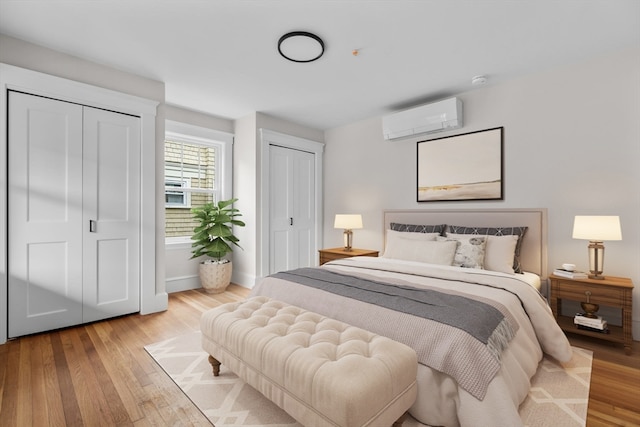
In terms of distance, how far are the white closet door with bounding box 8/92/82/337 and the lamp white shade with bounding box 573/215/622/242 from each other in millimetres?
4523

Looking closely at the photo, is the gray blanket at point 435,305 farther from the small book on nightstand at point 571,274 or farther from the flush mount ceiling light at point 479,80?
the flush mount ceiling light at point 479,80

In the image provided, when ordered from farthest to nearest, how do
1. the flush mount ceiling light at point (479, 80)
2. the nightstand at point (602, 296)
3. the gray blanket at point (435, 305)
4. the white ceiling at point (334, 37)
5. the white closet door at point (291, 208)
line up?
the white closet door at point (291, 208) < the flush mount ceiling light at point (479, 80) < the nightstand at point (602, 296) < the white ceiling at point (334, 37) < the gray blanket at point (435, 305)

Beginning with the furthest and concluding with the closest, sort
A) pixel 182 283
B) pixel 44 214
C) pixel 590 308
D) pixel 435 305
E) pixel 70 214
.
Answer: pixel 182 283 → pixel 70 214 → pixel 44 214 → pixel 590 308 → pixel 435 305

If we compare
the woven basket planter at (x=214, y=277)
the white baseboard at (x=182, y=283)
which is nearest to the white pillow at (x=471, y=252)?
the woven basket planter at (x=214, y=277)

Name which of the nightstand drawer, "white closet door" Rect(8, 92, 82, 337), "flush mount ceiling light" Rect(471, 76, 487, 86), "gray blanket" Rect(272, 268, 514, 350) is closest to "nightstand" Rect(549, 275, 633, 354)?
the nightstand drawer

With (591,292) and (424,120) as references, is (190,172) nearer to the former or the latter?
(424,120)

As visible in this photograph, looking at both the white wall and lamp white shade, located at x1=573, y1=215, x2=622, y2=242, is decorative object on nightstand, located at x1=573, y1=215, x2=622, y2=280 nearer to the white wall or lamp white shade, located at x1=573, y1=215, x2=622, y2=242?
lamp white shade, located at x1=573, y1=215, x2=622, y2=242

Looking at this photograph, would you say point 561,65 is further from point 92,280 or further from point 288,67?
point 92,280

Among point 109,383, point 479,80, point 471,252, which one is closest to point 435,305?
point 471,252

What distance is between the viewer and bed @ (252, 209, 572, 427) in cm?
146

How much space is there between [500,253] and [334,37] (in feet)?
8.07

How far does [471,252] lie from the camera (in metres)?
2.89

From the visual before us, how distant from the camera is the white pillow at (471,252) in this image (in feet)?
9.35

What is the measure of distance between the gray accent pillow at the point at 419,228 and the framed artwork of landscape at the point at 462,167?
0.42 metres
